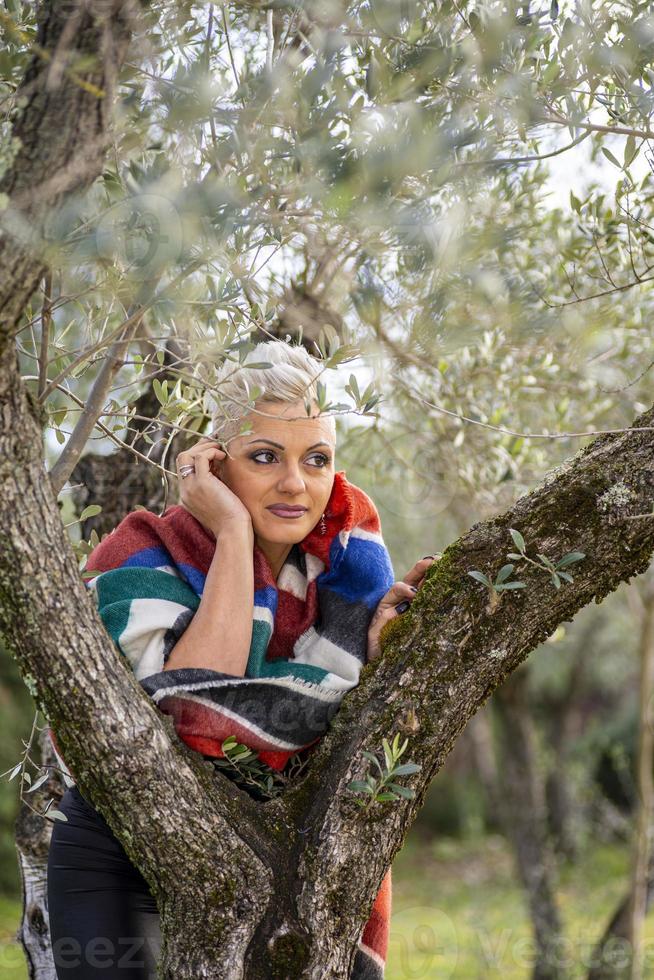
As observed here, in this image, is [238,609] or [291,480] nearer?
→ [238,609]

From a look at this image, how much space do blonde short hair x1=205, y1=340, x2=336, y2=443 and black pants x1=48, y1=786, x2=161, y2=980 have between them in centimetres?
104

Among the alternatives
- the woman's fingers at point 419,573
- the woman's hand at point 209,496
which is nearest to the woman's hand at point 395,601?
the woman's fingers at point 419,573

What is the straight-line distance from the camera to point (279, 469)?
2.37 meters

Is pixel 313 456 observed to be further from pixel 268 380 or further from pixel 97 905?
pixel 97 905

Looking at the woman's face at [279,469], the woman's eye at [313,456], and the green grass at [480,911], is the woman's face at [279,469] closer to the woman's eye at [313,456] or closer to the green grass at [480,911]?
the woman's eye at [313,456]

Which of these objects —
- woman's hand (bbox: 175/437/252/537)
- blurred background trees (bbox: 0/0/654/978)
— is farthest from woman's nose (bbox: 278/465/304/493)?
blurred background trees (bbox: 0/0/654/978)

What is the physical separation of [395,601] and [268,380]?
660 mm

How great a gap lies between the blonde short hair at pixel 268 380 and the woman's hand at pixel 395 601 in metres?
0.52

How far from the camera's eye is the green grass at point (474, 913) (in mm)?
6895

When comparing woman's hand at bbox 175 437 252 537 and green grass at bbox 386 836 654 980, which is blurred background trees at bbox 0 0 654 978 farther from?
green grass at bbox 386 836 654 980

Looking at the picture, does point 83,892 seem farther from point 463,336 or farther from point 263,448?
point 463,336

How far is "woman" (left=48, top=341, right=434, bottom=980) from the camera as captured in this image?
214 centimetres

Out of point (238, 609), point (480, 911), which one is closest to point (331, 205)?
point (238, 609)

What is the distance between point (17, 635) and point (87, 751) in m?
0.28
